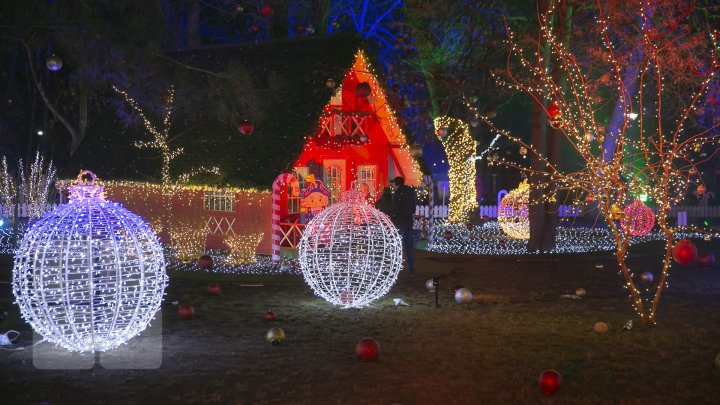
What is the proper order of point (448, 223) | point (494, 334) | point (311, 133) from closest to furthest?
point (494, 334) → point (311, 133) → point (448, 223)

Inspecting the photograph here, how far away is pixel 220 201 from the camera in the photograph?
20062mm

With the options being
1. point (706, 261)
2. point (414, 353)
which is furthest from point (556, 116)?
point (706, 261)

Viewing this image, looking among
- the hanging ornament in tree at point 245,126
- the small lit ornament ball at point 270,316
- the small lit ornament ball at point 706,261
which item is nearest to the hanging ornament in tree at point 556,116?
the small lit ornament ball at point 270,316

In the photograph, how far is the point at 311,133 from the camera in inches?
715

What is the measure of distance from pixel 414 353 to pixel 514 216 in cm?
1536

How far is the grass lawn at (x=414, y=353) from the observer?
23.8 feet

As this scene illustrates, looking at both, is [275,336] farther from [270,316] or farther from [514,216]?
[514,216]

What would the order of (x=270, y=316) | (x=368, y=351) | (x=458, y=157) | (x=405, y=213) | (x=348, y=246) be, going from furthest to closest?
(x=458, y=157) → (x=405, y=213) → (x=348, y=246) → (x=270, y=316) → (x=368, y=351)

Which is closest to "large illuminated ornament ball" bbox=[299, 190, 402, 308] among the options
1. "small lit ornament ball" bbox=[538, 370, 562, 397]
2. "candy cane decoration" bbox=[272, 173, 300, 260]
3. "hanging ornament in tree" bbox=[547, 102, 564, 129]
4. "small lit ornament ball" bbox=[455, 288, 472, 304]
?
"small lit ornament ball" bbox=[455, 288, 472, 304]

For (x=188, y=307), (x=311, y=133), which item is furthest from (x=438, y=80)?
(x=188, y=307)

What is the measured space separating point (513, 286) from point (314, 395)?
787cm

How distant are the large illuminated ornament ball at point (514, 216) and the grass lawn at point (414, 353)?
30.5ft

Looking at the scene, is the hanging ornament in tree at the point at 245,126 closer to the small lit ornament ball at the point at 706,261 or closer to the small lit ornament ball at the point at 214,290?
the small lit ornament ball at the point at 214,290

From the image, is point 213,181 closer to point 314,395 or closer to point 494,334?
point 494,334
